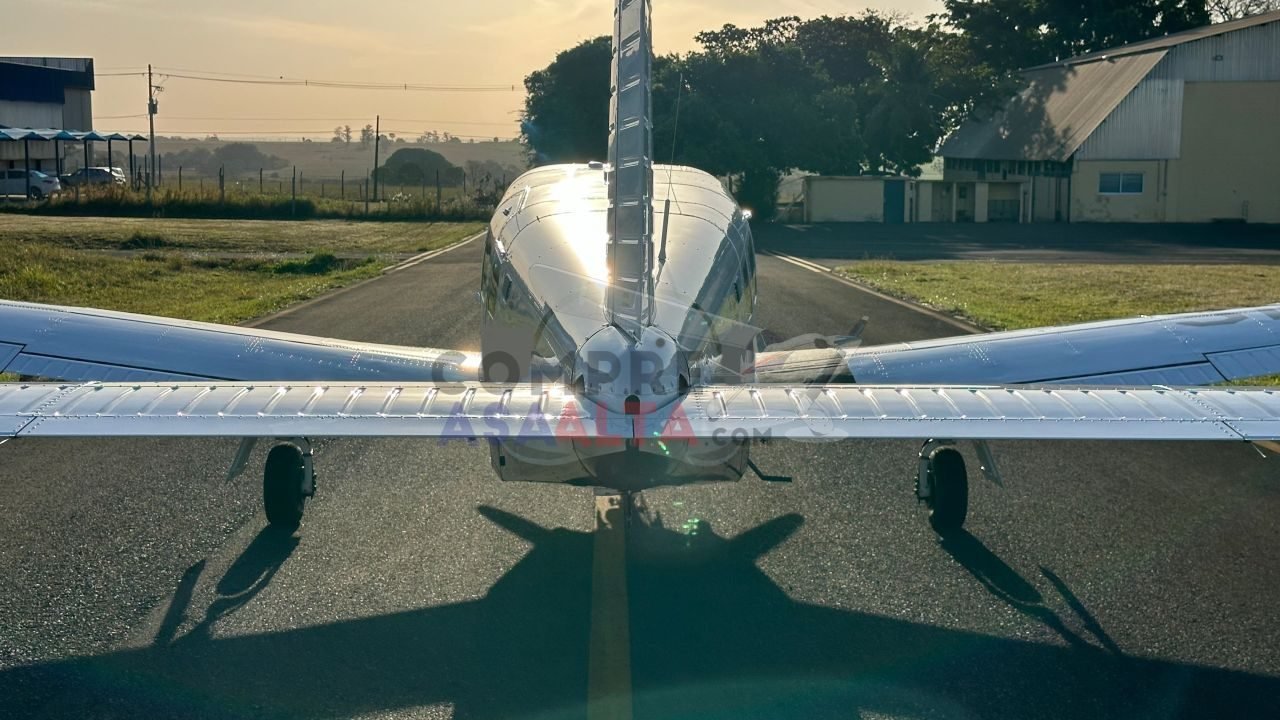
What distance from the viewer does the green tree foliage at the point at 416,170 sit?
122500 mm

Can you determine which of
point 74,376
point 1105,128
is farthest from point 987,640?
point 1105,128

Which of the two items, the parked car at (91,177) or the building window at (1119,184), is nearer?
the building window at (1119,184)

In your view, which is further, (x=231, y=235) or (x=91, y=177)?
(x=91, y=177)

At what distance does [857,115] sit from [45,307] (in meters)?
62.9

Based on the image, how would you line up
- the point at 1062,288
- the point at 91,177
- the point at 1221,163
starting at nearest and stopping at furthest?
1. the point at 1062,288
2. the point at 1221,163
3. the point at 91,177

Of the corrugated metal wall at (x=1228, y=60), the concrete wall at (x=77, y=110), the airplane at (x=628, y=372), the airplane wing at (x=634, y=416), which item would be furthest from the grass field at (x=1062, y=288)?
the concrete wall at (x=77, y=110)

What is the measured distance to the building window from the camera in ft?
197

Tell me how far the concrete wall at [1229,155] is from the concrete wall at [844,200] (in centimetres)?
1343

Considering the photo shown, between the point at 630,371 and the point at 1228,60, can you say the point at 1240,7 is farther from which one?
the point at 630,371

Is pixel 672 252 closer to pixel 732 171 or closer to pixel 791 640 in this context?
pixel 791 640

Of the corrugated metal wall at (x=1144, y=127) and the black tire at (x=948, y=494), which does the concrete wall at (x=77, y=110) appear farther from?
the black tire at (x=948, y=494)

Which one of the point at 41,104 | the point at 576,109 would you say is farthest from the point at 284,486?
the point at 41,104

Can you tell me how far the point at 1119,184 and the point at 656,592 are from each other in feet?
190

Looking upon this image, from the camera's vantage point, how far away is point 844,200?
63.6m
